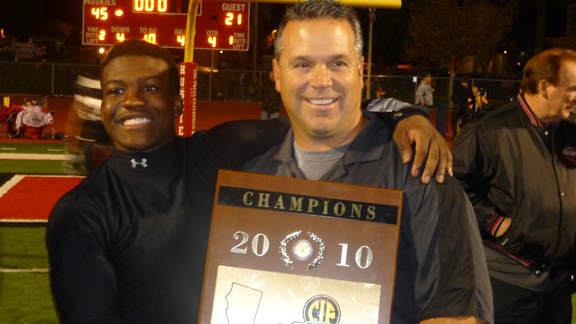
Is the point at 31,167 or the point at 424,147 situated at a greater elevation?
the point at 424,147

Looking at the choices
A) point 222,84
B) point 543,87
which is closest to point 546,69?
point 543,87

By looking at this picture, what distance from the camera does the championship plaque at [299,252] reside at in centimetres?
181

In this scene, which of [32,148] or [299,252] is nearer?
[299,252]

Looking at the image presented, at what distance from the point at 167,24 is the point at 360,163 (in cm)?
1052

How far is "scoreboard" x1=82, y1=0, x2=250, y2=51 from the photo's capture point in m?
12.0

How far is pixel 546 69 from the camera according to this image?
12.6 ft

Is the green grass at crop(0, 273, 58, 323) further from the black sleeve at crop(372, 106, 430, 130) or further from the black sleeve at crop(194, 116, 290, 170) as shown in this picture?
the black sleeve at crop(372, 106, 430, 130)

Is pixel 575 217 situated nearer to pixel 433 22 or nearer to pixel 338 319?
pixel 338 319

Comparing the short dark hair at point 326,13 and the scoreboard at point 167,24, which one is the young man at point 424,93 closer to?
the scoreboard at point 167,24

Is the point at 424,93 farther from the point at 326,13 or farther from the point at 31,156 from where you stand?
the point at 326,13

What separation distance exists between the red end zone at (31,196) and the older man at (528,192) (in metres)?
6.07

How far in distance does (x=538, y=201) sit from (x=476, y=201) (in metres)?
0.33

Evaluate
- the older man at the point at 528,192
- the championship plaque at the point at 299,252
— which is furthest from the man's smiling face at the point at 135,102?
the older man at the point at 528,192

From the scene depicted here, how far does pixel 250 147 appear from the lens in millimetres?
2490
